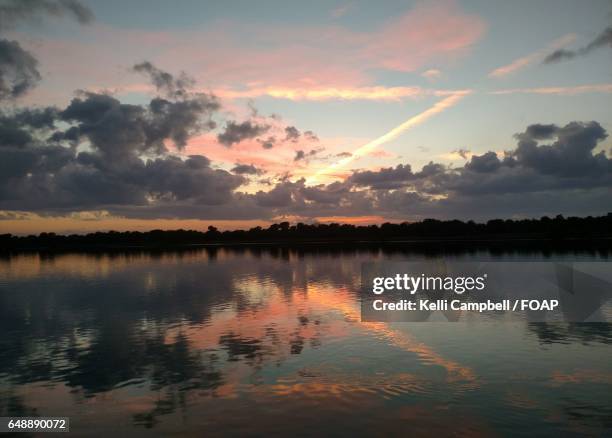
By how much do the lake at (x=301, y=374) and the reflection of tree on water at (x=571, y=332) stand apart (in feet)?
0.40

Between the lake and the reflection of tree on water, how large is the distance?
12cm

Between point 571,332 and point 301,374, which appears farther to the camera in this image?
point 571,332

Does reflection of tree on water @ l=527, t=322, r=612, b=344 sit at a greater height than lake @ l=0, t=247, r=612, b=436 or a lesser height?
greater

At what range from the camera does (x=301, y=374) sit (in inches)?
1016

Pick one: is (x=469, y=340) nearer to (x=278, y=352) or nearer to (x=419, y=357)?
(x=419, y=357)

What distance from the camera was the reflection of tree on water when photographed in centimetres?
3183

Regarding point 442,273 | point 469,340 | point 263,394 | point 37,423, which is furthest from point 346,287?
point 37,423

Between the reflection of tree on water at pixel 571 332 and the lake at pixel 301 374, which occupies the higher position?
the reflection of tree on water at pixel 571 332

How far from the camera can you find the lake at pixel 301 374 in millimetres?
19516

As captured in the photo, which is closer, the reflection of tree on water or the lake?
the lake

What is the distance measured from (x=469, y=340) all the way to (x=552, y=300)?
20196 mm

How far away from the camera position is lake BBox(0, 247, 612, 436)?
1952 cm

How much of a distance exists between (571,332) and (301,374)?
68.8ft

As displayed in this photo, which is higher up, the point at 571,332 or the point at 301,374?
the point at 571,332
